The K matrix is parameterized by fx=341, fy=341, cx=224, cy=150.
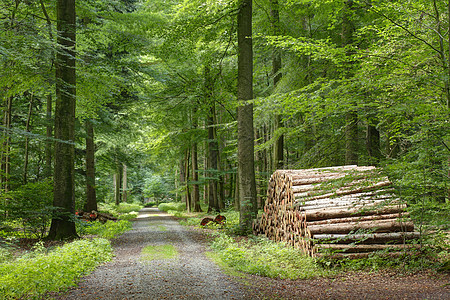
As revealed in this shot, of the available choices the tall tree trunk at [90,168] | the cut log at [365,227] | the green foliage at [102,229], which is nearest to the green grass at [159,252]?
the green foliage at [102,229]

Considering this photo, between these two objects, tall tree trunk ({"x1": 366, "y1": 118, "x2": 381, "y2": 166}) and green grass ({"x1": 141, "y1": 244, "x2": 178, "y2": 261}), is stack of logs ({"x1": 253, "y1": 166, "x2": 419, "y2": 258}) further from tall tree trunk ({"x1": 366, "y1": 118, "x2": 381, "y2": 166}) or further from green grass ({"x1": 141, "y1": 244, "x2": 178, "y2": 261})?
tall tree trunk ({"x1": 366, "y1": 118, "x2": 381, "y2": 166})

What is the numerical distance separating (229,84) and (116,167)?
13.3 meters

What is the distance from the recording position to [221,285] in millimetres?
5938

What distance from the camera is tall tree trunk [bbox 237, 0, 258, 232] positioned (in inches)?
459

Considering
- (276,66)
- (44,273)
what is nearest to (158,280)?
(44,273)

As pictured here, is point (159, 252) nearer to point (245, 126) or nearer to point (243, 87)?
point (245, 126)

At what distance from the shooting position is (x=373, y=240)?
295 inches

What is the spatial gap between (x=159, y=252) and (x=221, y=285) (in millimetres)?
3731

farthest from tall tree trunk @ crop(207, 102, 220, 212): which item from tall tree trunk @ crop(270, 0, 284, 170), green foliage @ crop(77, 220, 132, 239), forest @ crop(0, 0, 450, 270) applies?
green foliage @ crop(77, 220, 132, 239)

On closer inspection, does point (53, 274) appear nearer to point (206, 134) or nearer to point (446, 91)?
point (446, 91)

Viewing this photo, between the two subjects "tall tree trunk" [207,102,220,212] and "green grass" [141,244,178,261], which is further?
"tall tree trunk" [207,102,220,212]

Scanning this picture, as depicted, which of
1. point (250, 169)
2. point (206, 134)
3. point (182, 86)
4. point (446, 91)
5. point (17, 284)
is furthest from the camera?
point (206, 134)

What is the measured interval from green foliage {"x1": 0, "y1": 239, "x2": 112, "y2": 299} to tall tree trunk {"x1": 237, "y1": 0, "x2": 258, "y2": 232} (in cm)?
533

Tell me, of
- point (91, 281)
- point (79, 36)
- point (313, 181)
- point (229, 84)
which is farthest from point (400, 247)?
point (79, 36)
